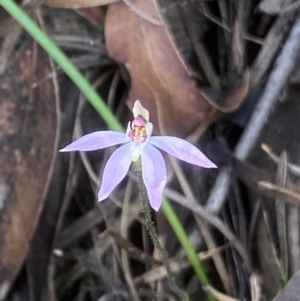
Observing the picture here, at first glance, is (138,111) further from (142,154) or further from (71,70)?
(71,70)

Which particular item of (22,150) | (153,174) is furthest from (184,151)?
(22,150)

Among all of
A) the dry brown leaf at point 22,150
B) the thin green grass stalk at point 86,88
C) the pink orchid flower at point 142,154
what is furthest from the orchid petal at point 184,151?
the dry brown leaf at point 22,150

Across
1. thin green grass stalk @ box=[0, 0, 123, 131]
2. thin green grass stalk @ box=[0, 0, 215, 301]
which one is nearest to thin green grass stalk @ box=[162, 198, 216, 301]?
thin green grass stalk @ box=[0, 0, 215, 301]

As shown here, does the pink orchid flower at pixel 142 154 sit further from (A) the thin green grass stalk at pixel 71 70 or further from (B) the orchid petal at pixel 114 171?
(A) the thin green grass stalk at pixel 71 70

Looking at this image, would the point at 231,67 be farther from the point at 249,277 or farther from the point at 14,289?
the point at 14,289

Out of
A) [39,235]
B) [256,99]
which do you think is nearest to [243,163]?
[256,99]

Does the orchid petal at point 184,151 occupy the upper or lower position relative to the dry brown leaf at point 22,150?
upper
